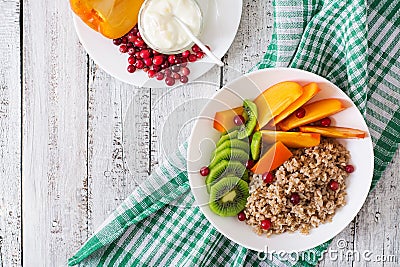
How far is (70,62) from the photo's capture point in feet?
4.20

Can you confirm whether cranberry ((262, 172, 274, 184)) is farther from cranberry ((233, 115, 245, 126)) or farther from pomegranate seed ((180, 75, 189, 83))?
pomegranate seed ((180, 75, 189, 83))

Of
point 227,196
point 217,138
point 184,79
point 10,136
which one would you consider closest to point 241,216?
point 227,196

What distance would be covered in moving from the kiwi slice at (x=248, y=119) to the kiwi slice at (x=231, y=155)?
29 mm

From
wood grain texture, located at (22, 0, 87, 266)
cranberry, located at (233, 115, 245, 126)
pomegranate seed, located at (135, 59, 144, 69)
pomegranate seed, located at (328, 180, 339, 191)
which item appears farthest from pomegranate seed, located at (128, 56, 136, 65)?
pomegranate seed, located at (328, 180, 339, 191)

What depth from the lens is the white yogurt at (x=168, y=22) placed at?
3.87ft

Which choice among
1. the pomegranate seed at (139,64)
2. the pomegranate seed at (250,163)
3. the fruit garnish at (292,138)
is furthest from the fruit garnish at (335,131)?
the pomegranate seed at (139,64)

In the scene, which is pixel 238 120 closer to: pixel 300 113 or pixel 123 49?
pixel 300 113

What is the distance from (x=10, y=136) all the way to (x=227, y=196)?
1.62ft

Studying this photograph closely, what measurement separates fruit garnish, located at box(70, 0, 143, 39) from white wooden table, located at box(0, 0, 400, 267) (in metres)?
0.09

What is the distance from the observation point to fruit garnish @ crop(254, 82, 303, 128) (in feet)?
3.69

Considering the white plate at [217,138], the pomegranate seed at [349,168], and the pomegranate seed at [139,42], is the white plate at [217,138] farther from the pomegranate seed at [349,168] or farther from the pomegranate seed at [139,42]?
the pomegranate seed at [139,42]

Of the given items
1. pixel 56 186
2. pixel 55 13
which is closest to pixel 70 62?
pixel 55 13

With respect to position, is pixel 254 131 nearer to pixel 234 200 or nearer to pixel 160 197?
pixel 234 200

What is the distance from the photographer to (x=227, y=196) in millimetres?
1171
